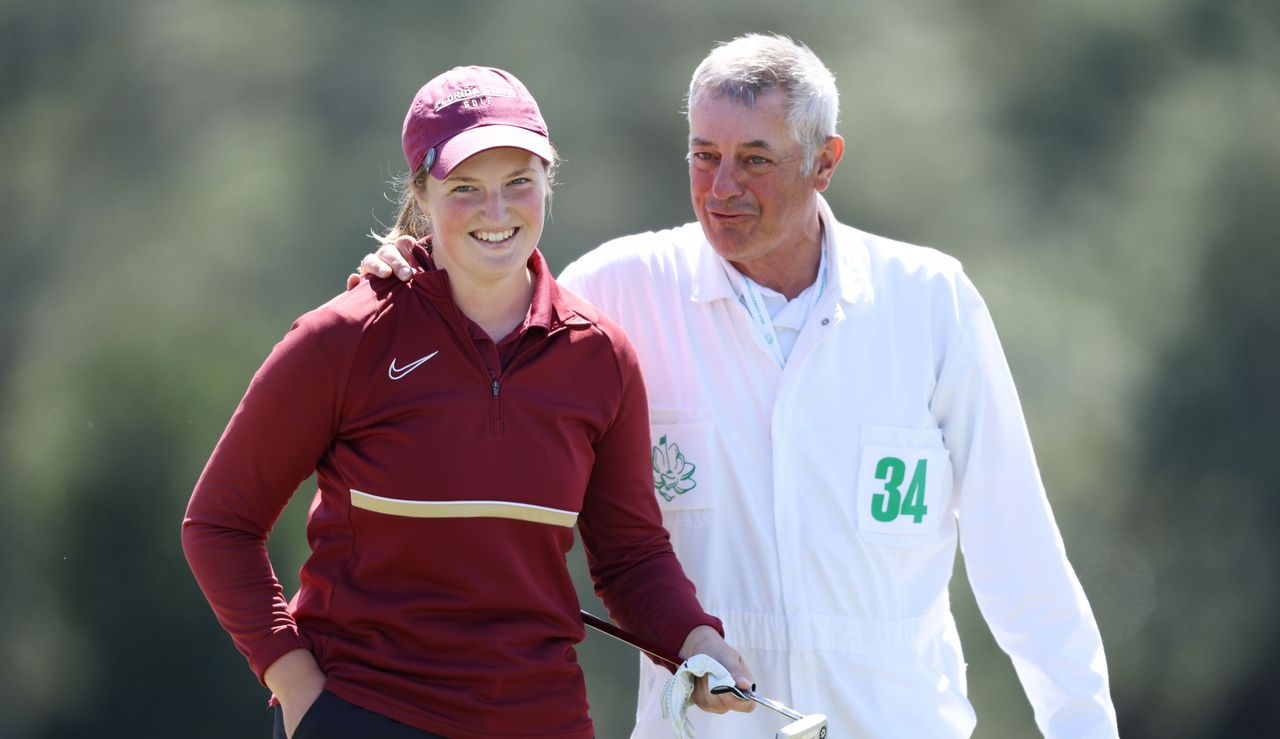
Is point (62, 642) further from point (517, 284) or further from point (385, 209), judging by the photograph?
point (517, 284)

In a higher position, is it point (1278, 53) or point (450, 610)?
point (1278, 53)

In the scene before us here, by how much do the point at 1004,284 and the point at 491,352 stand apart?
2.71 metres

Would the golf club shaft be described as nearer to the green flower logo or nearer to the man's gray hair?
the green flower logo

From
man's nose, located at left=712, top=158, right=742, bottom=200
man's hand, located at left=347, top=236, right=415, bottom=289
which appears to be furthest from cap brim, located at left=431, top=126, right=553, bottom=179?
man's nose, located at left=712, top=158, right=742, bottom=200

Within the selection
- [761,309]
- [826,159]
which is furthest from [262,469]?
[826,159]

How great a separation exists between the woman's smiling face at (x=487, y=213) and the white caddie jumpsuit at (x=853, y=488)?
54 cm

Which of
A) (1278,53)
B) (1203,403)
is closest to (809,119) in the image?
(1203,403)

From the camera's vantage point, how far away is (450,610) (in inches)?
72.3

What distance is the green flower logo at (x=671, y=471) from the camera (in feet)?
7.81

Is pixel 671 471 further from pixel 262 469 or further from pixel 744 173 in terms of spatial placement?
pixel 262 469

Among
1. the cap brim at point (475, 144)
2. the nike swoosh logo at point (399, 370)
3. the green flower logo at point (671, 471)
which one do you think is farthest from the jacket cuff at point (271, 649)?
the green flower logo at point (671, 471)

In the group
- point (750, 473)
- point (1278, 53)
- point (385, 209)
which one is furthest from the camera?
point (1278, 53)

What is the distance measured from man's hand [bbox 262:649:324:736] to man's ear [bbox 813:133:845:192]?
1.20 m

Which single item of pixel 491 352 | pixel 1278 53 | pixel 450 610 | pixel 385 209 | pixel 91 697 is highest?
pixel 1278 53
